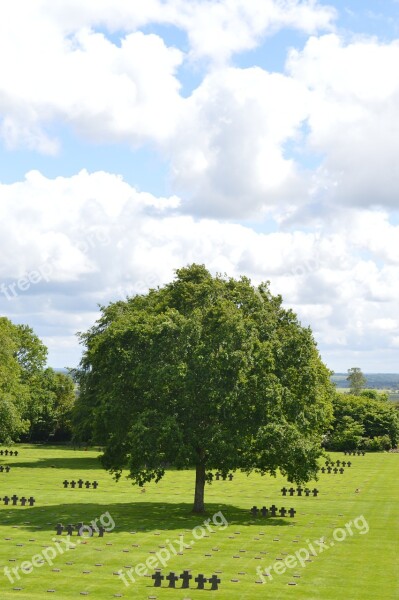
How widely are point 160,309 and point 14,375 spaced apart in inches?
933

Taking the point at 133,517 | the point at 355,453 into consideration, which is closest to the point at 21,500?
the point at 133,517

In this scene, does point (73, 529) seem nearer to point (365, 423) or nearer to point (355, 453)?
point (355, 453)

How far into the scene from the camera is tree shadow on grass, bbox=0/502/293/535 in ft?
147

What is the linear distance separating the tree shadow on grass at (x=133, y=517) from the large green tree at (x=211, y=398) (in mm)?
2365

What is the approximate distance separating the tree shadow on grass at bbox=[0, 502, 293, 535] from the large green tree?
2365mm

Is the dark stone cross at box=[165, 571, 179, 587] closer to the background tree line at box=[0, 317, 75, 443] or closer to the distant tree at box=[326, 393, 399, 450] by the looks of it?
the background tree line at box=[0, 317, 75, 443]

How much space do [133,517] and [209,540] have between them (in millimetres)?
8281

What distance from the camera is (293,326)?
175 feet

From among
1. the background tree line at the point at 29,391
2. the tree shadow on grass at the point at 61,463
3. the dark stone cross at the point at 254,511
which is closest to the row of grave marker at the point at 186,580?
the dark stone cross at the point at 254,511

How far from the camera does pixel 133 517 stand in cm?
4766

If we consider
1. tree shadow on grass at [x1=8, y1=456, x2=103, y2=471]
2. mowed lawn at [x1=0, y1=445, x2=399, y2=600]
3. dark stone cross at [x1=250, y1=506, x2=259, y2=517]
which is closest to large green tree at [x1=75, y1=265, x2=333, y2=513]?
dark stone cross at [x1=250, y1=506, x2=259, y2=517]

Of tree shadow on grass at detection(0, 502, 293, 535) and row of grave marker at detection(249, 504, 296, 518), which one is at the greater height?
row of grave marker at detection(249, 504, 296, 518)

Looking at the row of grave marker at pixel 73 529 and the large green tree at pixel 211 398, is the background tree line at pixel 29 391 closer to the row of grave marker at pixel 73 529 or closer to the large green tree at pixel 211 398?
the large green tree at pixel 211 398

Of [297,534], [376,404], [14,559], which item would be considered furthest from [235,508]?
[376,404]
